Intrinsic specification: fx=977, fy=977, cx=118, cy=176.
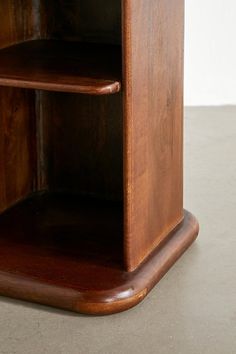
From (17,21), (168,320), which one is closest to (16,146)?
(17,21)

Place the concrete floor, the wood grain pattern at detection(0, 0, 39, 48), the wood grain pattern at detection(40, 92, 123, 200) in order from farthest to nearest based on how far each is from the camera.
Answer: the wood grain pattern at detection(40, 92, 123, 200) → the wood grain pattern at detection(0, 0, 39, 48) → the concrete floor

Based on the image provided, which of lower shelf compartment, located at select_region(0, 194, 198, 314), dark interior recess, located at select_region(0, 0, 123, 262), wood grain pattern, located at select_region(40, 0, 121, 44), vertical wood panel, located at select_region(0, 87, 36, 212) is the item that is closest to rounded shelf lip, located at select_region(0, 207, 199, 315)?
lower shelf compartment, located at select_region(0, 194, 198, 314)

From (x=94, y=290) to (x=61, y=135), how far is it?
0.62 meters

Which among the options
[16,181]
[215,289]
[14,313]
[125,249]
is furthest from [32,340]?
[16,181]

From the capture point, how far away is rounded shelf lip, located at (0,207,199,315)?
208 cm

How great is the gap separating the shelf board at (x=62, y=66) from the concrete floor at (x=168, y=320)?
1.61 ft

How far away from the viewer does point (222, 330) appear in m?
2.04

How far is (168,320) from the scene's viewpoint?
208 centimetres

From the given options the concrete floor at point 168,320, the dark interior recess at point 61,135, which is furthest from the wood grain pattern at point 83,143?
the concrete floor at point 168,320

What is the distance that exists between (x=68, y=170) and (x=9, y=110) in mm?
269

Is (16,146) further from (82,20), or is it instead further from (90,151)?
(82,20)

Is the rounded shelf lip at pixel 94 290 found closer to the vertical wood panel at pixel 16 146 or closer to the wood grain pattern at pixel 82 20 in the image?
the vertical wood panel at pixel 16 146

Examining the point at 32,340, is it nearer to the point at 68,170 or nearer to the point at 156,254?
the point at 156,254

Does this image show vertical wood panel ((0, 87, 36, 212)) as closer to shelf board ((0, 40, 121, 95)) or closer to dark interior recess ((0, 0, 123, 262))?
dark interior recess ((0, 0, 123, 262))
